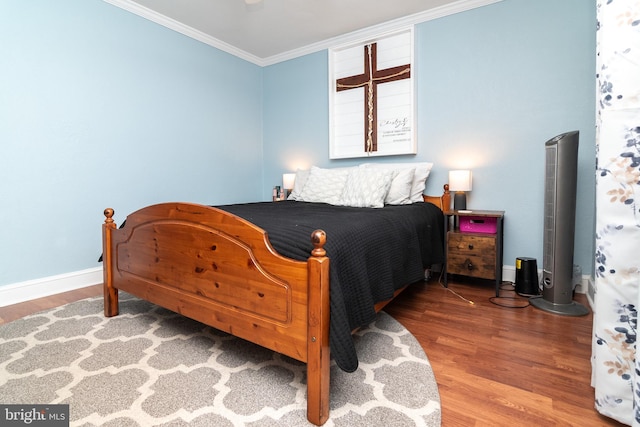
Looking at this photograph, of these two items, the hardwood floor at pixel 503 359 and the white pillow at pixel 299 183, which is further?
A: the white pillow at pixel 299 183

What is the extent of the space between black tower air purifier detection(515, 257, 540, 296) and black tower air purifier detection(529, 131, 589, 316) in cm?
22

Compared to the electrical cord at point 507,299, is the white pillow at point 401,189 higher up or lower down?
higher up

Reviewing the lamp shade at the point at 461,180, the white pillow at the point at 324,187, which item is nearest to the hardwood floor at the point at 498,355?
the lamp shade at the point at 461,180

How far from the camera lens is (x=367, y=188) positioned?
2.67 meters

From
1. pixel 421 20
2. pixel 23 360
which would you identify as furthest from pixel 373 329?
pixel 421 20

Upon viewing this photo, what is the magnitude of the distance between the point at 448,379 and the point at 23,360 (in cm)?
201

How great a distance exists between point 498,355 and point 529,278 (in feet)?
3.71

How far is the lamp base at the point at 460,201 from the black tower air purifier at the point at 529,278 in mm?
628

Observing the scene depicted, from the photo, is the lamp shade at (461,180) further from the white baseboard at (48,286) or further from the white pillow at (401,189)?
the white baseboard at (48,286)

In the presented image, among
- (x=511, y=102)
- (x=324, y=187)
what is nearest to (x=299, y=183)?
(x=324, y=187)

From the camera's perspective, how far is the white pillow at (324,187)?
2920 millimetres

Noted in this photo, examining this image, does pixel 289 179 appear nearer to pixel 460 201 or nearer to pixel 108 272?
pixel 460 201

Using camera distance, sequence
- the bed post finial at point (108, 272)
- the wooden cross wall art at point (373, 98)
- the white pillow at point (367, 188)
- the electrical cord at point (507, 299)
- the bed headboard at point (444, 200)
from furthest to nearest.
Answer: the wooden cross wall art at point (373, 98)
the bed headboard at point (444, 200)
the white pillow at point (367, 188)
the electrical cord at point (507, 299)
the bed post finial at point (108, 272)

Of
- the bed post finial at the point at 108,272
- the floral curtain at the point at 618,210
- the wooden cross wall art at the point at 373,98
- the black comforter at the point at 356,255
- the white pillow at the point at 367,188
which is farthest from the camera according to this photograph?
the wooden cross wall art at the point at 373,98
